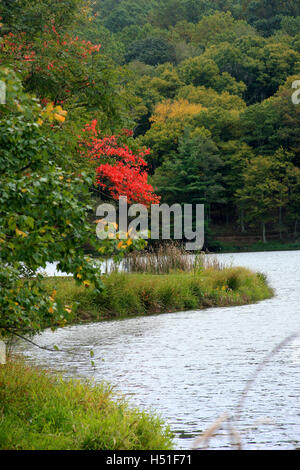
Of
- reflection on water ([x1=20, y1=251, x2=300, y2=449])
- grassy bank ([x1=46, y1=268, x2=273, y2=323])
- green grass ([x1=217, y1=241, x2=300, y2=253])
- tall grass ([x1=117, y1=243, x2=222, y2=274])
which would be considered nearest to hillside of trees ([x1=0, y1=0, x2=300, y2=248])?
green grass ([x1=217, y1=241, x2=300, y2=253])

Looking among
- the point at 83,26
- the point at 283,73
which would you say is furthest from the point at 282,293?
the point at 283,73

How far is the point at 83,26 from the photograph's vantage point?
727 inches

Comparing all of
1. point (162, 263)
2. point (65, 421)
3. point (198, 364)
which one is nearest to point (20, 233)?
point (65, 421)

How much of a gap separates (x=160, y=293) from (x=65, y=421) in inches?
517

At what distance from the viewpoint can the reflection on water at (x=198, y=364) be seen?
828cm

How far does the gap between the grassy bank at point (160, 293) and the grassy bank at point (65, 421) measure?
828cm

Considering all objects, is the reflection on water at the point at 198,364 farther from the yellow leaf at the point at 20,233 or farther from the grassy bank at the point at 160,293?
Result: the yellow leaf at the point at 20,233

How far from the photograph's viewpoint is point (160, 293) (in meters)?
19.9

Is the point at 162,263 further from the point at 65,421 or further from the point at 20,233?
the point at 20,233

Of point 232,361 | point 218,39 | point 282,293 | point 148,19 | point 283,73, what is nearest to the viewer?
point 232,361

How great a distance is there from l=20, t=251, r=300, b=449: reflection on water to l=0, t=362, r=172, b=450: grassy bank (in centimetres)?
69

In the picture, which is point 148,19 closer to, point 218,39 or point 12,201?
point 218,39

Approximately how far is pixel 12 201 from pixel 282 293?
2035 cm

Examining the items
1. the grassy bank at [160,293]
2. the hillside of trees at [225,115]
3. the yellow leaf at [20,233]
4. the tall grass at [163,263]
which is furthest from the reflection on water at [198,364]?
the hillside of trees at [225,115]
